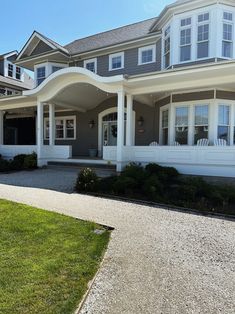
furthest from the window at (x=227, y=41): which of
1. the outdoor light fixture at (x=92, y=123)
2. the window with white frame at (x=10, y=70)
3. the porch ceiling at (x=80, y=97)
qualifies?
the window with white frame at (x=10, y=70)

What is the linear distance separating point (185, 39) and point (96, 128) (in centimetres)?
724

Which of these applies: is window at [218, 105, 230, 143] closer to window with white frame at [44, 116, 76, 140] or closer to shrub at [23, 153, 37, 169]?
shrub at [23, 153, 37, 169]

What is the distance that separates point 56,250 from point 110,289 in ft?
4.26

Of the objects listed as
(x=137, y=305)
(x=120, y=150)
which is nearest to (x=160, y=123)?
(x=120, y=150)

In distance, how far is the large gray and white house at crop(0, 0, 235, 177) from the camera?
1101 cm

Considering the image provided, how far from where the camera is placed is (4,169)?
46.0 feet

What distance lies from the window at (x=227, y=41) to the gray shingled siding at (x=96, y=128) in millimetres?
4256

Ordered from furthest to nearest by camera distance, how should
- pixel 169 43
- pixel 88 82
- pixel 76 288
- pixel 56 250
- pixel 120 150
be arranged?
1. pixel 169 43
2. pixel 88 82
3. pixel 120 150
4. pixel 56 250
5. pixel 76 288

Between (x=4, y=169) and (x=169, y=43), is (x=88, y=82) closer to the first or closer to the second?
(x=169, y=43)

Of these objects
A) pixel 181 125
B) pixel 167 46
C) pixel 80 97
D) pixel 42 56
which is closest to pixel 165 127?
pixel 181 125

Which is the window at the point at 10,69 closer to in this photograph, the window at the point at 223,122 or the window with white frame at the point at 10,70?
the window with white frame at the point at 10,70

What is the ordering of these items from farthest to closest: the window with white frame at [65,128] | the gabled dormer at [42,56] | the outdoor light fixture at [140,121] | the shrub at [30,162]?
the window with white frame at [65,128] < the gabled dormer at [42,56] < the outdoor light fixture at [140,121] < the shrub at [30,162]

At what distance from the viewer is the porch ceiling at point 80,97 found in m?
13.8

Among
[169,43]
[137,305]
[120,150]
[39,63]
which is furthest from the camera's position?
[39,63]
